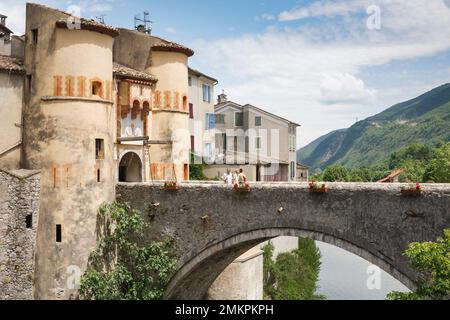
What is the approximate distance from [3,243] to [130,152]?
8198mm

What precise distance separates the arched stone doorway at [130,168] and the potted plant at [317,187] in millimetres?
11583

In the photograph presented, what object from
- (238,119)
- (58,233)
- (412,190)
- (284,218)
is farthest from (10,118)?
(238,119)

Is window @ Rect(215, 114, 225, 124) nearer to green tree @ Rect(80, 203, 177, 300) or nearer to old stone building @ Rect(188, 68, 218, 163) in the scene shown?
old stone building @ Rect(188, 68, 218, 163)

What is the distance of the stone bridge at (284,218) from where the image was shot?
763 inches

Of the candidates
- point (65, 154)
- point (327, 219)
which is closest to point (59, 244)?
point (65, 154)

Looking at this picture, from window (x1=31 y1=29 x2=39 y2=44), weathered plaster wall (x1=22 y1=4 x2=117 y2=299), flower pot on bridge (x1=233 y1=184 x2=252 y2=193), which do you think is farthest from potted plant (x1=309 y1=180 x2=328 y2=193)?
window (x1=31 y1=29 x2=39 y2=44)

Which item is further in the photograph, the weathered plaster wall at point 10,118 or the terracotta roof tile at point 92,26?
the weathered plaster wall at point 10,118

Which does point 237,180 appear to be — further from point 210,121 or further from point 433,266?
point 210,121

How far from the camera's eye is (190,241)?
79.8ft

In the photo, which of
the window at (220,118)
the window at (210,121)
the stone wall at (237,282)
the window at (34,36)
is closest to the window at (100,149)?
the window at (34,36)

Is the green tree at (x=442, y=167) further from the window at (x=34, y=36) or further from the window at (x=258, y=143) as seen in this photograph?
the window at (x=34, y=36)

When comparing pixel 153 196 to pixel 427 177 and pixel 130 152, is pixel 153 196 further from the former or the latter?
pixel 427 177

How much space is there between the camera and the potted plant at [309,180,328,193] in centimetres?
2100
